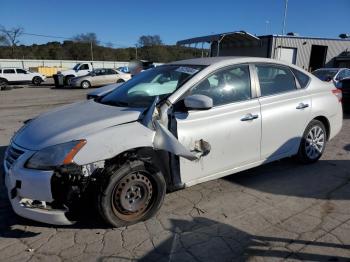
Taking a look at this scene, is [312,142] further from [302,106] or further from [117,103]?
[117,103]

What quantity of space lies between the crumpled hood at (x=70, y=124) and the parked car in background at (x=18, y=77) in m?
26.3

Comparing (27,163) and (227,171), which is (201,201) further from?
(27,163)

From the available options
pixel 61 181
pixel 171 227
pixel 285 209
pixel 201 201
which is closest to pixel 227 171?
pixel 201 201

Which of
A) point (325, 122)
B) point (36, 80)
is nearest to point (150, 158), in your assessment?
point (325, 122)

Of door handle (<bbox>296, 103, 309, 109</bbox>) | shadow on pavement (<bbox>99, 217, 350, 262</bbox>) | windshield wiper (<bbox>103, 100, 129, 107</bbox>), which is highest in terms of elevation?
windshield wiper (<bbox>103, 100, 129, 107</bbox>)

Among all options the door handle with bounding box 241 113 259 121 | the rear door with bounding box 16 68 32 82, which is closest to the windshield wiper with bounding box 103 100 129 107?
the door handle with bounding box 241 113 259 121

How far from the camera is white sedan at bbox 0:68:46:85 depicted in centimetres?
2756

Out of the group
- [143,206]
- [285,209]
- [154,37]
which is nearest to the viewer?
[143,206]

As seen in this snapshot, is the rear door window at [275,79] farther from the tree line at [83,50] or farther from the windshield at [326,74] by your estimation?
the tree line at [83,50]

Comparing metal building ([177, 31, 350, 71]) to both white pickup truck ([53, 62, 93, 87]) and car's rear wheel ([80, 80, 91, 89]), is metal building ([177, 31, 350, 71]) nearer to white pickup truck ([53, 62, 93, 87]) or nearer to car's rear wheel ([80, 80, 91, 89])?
white pickup truck ([53, 62, 93, 87])

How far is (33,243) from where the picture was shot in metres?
3.21

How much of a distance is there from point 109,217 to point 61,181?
1.95 feet

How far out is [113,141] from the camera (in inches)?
128

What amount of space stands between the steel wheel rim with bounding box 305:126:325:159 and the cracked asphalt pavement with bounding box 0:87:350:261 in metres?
0.70
